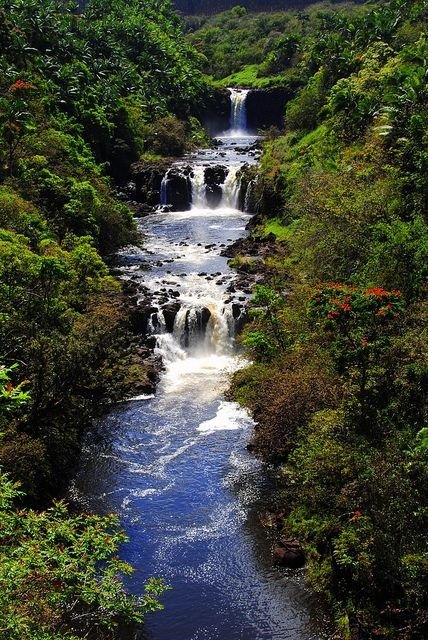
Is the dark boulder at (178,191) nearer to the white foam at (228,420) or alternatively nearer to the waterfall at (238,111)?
the white foam at (228,420)

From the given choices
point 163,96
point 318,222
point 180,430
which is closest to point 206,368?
point 180,430

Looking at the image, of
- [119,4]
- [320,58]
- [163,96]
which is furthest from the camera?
[119,4]

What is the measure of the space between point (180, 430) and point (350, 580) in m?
11.0

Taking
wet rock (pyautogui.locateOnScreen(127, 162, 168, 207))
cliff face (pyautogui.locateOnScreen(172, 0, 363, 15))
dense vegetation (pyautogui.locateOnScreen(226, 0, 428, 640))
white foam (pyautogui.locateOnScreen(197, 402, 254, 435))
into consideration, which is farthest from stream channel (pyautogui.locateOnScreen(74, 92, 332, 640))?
cliff face (pyautogui.locateOnScreen(172, 0, 363, 15))

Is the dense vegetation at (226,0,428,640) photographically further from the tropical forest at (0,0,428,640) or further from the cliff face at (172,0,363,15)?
the cliff face at (172,0,363,15)

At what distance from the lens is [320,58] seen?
62.4 meters

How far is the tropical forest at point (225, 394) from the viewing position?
49.3 ft

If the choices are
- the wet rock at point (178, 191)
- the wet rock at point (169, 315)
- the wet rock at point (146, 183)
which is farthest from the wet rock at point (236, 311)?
the wet rock at point (146, 183)

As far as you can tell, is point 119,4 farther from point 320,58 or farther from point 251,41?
point 320,58

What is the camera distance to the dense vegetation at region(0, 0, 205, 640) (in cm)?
1116

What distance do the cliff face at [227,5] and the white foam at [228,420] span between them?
15080 cm

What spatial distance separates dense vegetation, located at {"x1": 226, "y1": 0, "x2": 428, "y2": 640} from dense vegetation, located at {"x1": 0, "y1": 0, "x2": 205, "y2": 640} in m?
5.62

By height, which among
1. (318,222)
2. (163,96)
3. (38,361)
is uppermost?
(163,96)

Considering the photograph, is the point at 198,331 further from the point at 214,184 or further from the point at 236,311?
the point at 214,184
